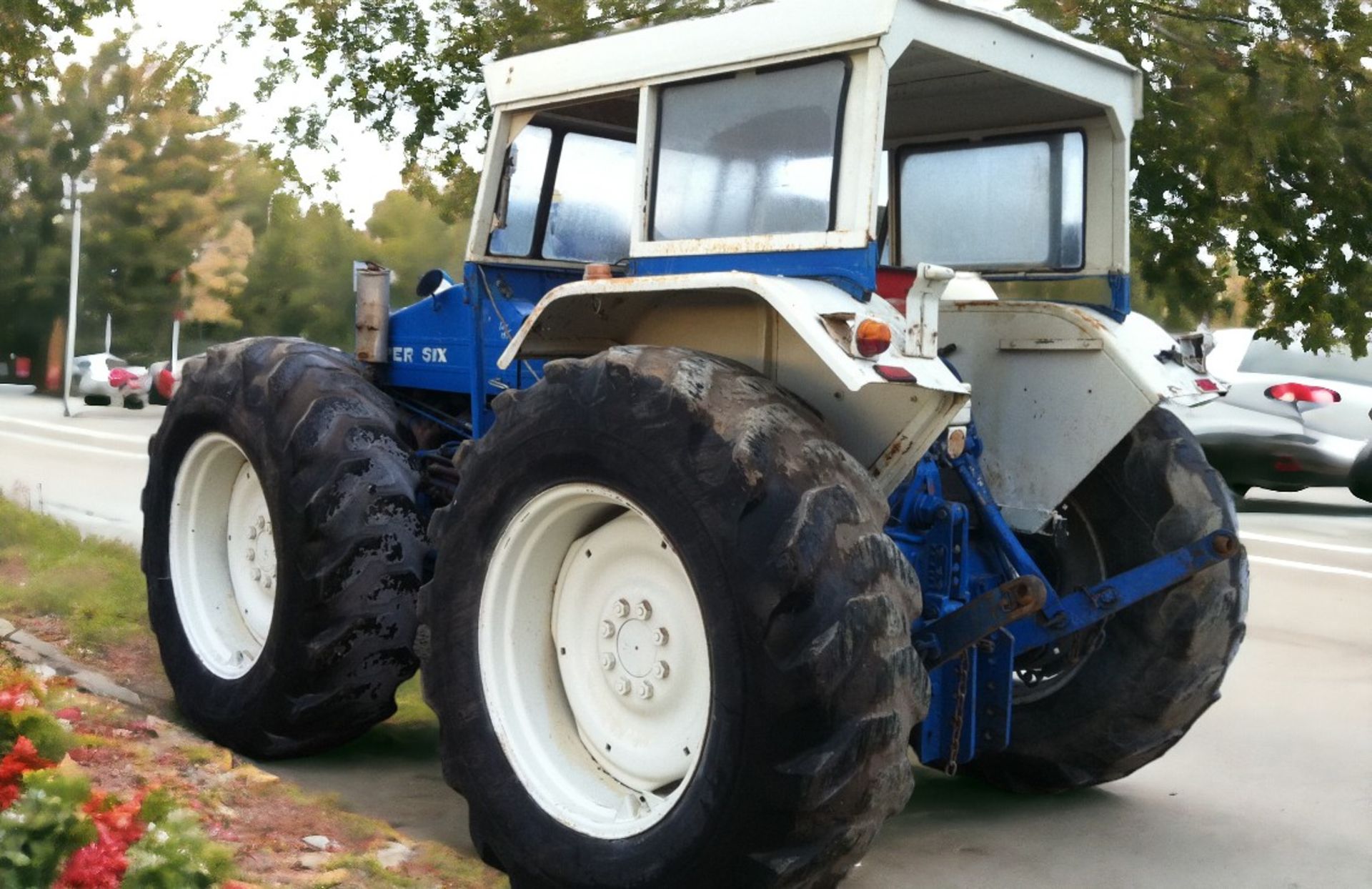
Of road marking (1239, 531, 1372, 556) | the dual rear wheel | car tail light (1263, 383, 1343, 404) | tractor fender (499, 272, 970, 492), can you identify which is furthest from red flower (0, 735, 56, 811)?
car tail light (1263, 383, 1343, 404)

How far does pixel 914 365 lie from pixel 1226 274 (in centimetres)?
1023

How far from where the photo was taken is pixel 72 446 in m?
18.9

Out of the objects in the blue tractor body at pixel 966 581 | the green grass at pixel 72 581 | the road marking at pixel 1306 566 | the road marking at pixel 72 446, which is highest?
the blue tractor body at pixel 966 581

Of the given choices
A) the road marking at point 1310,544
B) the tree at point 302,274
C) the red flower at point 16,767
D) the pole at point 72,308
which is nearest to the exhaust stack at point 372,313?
the red flower at point 16,767

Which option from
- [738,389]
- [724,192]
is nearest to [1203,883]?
[738,389]

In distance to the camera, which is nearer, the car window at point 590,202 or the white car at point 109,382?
the car window at point 590,202

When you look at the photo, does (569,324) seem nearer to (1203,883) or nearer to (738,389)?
(738,389)

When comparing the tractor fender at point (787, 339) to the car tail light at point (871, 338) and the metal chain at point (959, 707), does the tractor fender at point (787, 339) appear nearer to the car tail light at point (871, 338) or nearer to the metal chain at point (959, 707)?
the car tail light at point (871, 338)

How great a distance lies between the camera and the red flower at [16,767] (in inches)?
151

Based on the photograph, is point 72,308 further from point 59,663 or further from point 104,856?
point 104,856

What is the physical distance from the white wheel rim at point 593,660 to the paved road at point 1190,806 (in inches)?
21.1

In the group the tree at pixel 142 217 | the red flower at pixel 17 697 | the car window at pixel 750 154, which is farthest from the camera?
the tree at pixel 142 217

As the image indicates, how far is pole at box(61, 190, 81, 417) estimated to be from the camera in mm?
25075

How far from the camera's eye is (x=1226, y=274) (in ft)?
44.5
